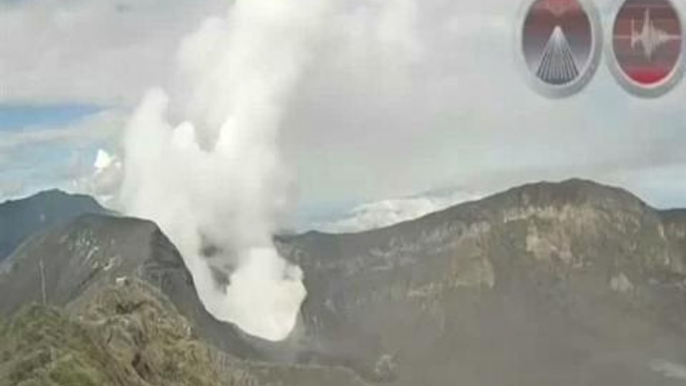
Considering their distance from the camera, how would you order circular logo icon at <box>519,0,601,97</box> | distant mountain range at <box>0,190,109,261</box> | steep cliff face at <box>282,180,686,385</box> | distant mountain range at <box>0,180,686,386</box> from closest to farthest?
circular logo icon at <box>519,0,601,97</box>
distant mountain range at <box>0,190,109,261</box>
distant mountain range at <box>0,180,686,386</box>
steep cliff face at <box>282,180,686,385</box>

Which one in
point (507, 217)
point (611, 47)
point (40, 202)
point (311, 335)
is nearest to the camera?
point (611, 47)

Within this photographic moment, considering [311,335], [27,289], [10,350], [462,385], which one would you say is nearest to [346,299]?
[311,335]

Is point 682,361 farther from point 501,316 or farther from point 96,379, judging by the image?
point 96,379

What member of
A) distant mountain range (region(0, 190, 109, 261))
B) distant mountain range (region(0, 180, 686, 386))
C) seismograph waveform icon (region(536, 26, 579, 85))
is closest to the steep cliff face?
distant mountain range (region(0, 180, 686, 386))

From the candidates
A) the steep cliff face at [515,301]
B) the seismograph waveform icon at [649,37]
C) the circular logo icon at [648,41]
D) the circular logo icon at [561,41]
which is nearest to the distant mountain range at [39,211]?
the steep cliff face at [515,301]

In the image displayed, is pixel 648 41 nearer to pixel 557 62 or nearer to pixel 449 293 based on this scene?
pixel 557 62

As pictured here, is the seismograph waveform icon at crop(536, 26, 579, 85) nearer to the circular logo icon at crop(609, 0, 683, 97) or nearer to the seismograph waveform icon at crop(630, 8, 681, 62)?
the circular logo icon at crop(609, 0, 683, 97)
